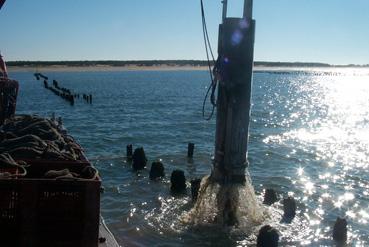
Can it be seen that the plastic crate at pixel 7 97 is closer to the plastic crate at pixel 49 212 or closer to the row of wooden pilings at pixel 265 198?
the row of wooden pilings at pixel 265 198

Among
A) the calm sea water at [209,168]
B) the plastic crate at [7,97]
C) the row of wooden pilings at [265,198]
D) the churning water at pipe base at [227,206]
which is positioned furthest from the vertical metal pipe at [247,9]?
the plastic crate at [7,97]

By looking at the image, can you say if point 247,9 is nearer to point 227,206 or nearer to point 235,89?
point 235,89

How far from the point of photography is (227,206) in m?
13.2

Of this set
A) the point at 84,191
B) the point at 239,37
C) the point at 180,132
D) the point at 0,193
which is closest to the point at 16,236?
the point at 0,193

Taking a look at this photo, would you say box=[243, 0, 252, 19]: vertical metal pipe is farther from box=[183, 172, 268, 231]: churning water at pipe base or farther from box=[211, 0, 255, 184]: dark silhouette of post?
box=[183, 172, 268, 231]: churning water at pipe base

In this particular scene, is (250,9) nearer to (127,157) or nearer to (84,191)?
(84,191)

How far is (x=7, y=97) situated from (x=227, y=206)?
932 cm

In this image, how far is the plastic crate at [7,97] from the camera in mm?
16703

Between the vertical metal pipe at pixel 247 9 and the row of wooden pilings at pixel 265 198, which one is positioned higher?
the vertical metal pipe at pixel 247 9

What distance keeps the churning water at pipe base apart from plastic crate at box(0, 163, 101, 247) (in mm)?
5184

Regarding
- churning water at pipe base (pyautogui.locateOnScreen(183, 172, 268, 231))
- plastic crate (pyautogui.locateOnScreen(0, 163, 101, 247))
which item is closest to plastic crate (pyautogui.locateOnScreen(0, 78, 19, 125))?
churning water at pipe base (pyautogui.locateOnScreen(183, 172, 268, 231))


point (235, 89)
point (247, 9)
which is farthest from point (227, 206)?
point (247, 9)

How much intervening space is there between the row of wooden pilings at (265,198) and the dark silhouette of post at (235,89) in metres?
1.70

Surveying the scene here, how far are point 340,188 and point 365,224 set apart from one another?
4839mm
